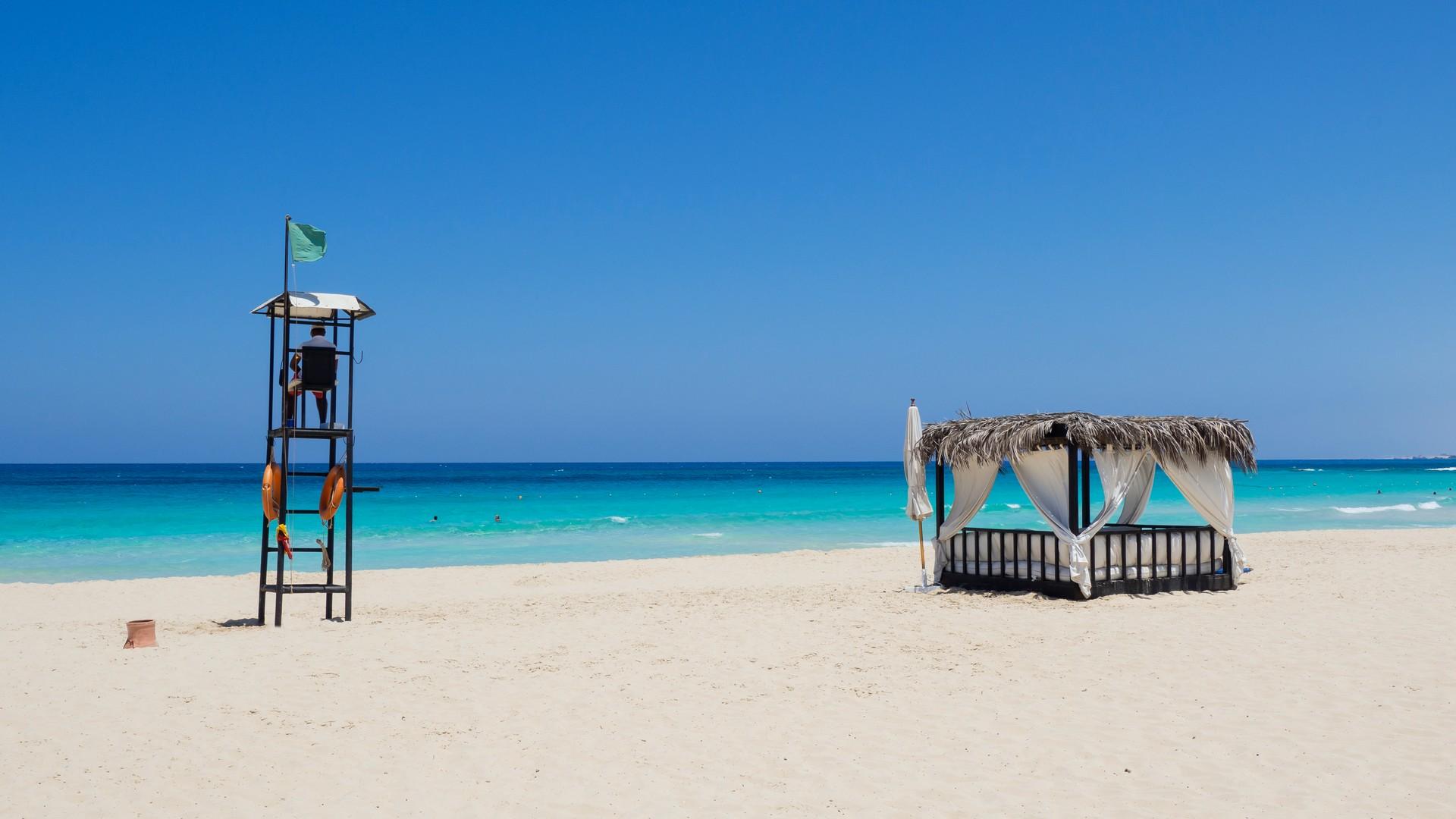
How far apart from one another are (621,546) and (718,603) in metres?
14.4

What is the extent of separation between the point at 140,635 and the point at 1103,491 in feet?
32.9

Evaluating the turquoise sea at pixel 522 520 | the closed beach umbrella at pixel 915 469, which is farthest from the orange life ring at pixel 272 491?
the turquoise sea at pixel 522 520

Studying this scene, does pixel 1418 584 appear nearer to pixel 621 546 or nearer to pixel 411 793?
pixel 411 793

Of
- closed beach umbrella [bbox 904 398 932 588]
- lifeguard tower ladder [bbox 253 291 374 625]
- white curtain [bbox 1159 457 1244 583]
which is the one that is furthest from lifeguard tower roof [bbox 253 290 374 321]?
white curtain [bbox 1159 457 1244 583]

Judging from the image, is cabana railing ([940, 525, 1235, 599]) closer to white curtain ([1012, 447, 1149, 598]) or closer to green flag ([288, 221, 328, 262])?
white curtain ([1012, 447, 1149, 598])

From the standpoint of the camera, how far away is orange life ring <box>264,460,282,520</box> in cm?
1001

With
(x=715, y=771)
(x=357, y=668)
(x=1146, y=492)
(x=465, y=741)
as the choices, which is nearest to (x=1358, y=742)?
(x=715, y=771)

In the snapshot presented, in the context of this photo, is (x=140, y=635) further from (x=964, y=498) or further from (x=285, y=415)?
(x=964, y=498)

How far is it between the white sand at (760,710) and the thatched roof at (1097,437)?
64.4 inches

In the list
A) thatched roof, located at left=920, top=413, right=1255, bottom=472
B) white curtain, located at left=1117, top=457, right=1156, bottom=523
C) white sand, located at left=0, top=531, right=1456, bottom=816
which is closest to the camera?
white sand, located at left=0, top=531, right=1456, bottom=816

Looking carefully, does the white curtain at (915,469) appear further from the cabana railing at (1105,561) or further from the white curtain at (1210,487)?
the white curtain at (1210,487)

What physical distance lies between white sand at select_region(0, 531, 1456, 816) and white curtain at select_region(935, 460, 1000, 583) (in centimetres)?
91

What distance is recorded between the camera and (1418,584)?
12398 mm

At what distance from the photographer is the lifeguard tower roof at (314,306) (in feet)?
33.3
